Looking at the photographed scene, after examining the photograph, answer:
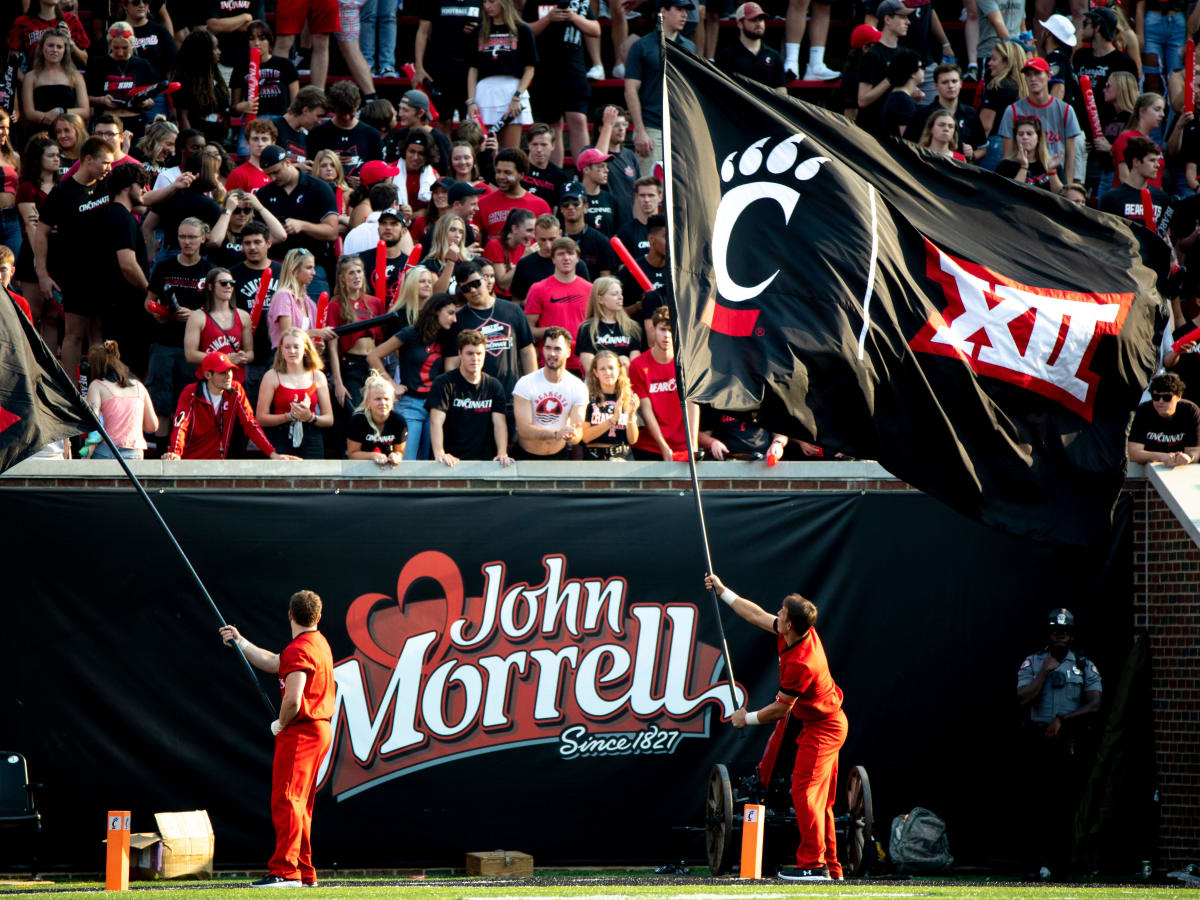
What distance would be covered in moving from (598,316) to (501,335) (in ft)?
2.71

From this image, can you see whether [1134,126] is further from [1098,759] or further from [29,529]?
[29,529]

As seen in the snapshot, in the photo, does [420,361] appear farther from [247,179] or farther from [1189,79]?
[1189,79]

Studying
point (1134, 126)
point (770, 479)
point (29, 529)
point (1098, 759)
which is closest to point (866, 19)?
point (1134, 126)

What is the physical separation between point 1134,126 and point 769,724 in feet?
28.5

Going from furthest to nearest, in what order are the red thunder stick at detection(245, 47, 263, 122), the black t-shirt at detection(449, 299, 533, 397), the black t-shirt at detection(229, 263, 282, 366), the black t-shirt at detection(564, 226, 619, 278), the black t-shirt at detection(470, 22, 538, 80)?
the black t-shirt at detection(470, 22, 538, 80) → the red thunder stick at detection(245, 47, 263, 122) → the black t-shirt at detection(564, 226, 619, 278) → the black t-shirt at detection(229, 263, 282, 366) → the black t-shirt at detection(449, 299, 533, 397)

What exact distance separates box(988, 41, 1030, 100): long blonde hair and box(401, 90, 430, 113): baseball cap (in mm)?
5930

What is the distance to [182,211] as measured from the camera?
45.1ft

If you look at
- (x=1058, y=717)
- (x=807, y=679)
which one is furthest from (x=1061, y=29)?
(x=807, y=679)

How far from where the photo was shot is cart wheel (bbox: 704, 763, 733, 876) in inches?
430

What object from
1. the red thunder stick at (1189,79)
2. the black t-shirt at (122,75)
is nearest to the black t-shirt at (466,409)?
the black t-shirt at (122,75)

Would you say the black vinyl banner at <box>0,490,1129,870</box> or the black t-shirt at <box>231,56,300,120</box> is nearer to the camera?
the black vinyl banner at <box>0,490,1129,870</box>

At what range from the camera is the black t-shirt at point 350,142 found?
15.7 meters

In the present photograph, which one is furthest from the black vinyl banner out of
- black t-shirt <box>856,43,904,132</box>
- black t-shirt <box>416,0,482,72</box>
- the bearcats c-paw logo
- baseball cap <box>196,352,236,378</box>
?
black t-shirt <box>416,0,482,72</box>

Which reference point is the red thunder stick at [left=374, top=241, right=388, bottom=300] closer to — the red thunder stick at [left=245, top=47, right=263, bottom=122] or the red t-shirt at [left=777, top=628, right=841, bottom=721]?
the red thunder stick at [left=245, top=47, right=263, bottom=122]
